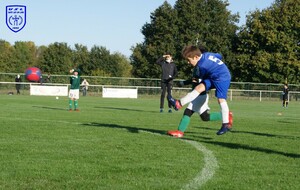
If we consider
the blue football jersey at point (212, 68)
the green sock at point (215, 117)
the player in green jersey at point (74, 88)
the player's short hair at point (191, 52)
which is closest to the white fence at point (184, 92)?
A: the player in green jersey at point (74, 88)

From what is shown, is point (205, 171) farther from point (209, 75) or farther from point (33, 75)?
point (33, 75)

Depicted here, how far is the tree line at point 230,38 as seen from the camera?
58875 millimetres

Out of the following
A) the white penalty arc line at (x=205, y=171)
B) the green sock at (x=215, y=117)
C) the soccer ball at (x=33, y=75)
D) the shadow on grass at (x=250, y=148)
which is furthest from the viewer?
the soccer ball at (x=33, y=75)

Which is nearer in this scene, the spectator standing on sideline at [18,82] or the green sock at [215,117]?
the green sock at [215,117]

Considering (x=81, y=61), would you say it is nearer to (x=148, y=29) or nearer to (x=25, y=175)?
(x=148, y=29)

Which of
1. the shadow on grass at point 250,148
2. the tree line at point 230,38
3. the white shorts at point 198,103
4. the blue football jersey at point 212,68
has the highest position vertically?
the tree line at point 230,38

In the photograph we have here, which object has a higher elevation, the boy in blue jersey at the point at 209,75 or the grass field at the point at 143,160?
the boy in blue jersey at the point at 209,75

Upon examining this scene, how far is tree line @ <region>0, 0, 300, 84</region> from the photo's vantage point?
5888cm

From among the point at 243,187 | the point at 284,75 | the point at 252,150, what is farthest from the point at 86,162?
the point at 284,75

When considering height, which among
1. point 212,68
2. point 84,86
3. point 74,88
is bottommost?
point 74,88

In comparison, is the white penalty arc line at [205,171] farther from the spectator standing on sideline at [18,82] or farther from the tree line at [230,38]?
the tree line at [230,38]

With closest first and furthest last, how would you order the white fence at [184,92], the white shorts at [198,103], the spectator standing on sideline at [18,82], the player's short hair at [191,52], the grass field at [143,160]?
the grass field at [143,160]
the player's short hair at [191,52]
the white shorts at [198,103]
the spectator standing on sideline at [18,82]
the white fence at [184,92]

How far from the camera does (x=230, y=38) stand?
66.1 meters

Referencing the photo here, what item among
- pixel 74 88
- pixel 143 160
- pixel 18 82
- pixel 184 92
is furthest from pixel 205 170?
pixel 184 92
